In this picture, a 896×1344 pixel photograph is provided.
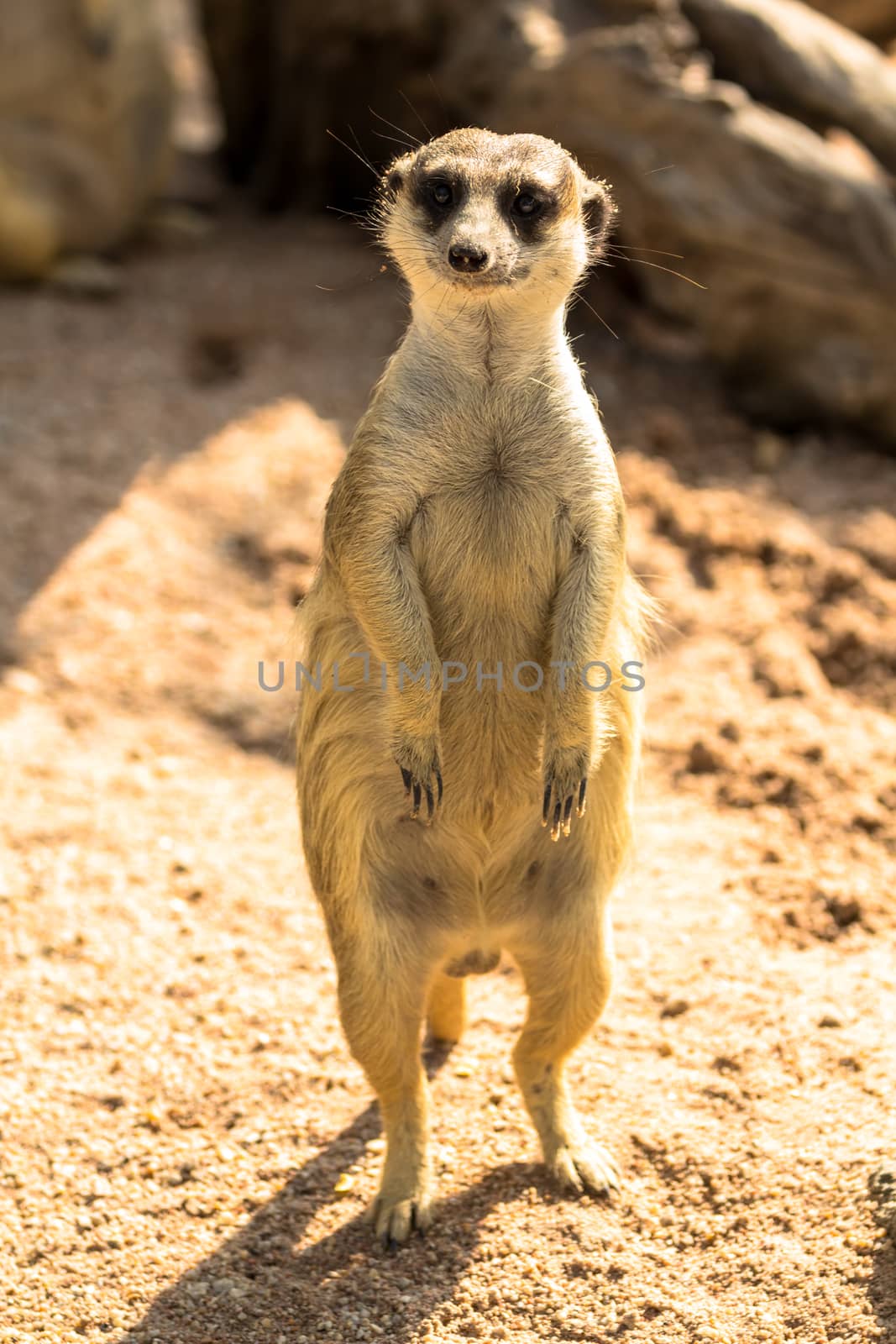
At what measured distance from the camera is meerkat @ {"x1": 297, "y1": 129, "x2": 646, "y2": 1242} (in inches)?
100

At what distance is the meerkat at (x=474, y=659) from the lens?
255 cm

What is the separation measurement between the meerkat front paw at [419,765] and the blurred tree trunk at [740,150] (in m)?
3.42

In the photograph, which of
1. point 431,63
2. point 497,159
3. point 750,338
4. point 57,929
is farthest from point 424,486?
point 431,63

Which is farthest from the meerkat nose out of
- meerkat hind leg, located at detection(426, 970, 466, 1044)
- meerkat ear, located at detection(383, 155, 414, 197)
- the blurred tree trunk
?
the blurred tree trunk

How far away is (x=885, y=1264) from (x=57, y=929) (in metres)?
2.18

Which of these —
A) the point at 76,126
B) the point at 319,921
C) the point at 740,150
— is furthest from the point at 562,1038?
the point at 76,126

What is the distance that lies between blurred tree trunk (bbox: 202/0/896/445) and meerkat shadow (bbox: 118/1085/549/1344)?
3950mm

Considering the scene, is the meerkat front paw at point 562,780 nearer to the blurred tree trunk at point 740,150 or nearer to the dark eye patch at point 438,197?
the dark eye patch at point 438,197

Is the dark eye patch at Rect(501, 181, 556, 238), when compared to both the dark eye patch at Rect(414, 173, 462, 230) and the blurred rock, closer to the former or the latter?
the dark eye patch at Rect(414, 173, 462, 230)

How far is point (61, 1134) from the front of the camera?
3111mm

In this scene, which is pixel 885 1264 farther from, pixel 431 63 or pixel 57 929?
pixel 431 63

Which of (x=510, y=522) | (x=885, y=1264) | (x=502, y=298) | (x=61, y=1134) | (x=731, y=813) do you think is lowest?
(x=61, y=1134)

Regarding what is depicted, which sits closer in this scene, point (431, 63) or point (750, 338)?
point (750, 338)

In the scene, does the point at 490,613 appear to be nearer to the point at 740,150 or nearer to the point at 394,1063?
the point at 394,1063
